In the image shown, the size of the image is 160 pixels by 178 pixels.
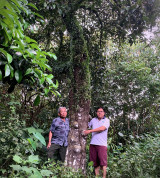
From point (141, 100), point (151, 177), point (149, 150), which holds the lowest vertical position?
point (151, 177)

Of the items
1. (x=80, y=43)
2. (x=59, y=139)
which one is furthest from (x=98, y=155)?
(x=80, y=43)

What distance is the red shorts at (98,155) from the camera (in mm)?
3869

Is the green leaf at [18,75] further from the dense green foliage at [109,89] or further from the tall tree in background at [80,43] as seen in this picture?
the tall tree in background at [80,43]

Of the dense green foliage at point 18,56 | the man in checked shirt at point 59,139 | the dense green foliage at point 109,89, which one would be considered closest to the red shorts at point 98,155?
the dense green foliage at point 109,89

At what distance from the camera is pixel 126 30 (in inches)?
202

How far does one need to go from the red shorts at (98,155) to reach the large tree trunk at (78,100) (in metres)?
0.61

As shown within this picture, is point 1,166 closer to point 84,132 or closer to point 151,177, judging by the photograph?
point 84,132

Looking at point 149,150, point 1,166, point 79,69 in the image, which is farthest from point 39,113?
point 149,150

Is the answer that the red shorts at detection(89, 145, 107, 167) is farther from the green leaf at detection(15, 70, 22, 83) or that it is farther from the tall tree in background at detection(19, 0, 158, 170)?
the green leaf at detection(15, 70, 22, 83)

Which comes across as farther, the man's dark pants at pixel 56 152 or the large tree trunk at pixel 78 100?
the man's dark pants at pixel 56 152

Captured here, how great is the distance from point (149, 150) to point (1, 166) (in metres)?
2.51

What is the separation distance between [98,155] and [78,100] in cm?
127

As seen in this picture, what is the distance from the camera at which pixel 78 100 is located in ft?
11.9

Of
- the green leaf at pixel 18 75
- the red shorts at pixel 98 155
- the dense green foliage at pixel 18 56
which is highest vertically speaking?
the dense green foliage at pixel 18 56
